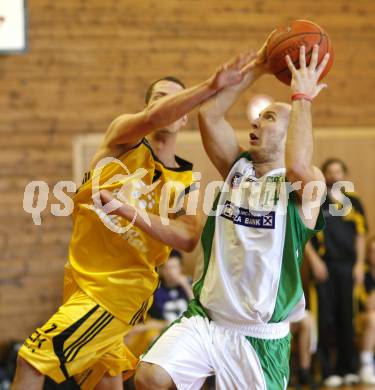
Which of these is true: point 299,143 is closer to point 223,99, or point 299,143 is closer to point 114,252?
point 223,99

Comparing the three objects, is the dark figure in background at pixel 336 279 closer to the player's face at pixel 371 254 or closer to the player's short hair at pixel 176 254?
the player's face at pixel 371 254

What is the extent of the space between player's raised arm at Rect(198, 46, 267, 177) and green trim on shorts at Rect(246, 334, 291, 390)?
3.15 ft

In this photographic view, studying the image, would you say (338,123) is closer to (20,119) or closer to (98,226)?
(20,119)

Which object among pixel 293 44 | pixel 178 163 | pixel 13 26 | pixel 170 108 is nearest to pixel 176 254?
pixel 13 26

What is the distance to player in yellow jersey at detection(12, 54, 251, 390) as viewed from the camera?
425 centimetres

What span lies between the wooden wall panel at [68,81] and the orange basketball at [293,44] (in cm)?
449

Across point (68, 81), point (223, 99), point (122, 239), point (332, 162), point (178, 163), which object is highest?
point (68, 81)

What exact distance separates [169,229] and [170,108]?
66cm

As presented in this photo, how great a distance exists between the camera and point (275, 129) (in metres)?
4.27

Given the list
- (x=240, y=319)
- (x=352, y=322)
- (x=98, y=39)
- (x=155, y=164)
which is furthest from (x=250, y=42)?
(x=240, y=319)

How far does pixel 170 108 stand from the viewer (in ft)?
13.4


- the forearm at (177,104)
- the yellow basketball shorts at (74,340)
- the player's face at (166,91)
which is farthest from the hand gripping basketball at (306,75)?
the yellow basketball shorts at (74,340)

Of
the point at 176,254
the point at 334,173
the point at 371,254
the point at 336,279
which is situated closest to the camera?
the point at 176,254

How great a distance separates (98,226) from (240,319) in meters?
1.00
